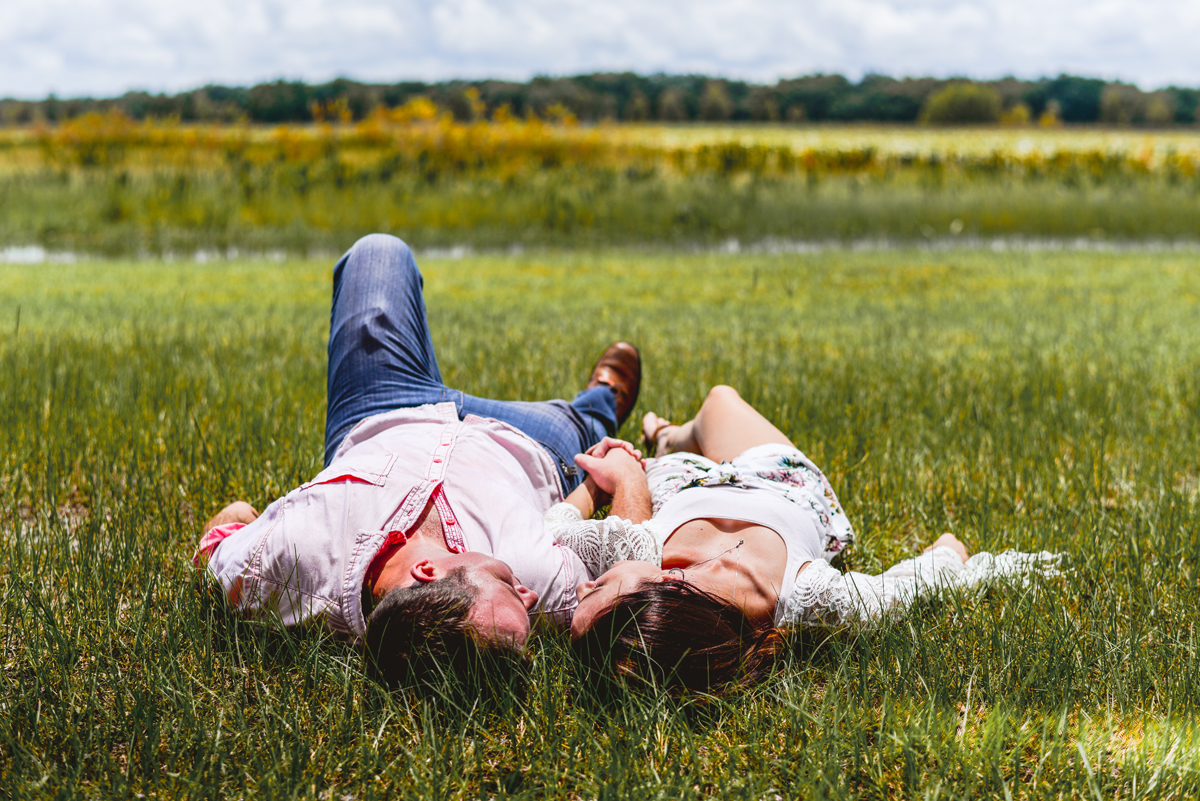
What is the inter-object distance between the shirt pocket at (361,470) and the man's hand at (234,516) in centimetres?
49

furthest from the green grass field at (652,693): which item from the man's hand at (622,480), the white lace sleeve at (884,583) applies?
the man's hand at (622,480)

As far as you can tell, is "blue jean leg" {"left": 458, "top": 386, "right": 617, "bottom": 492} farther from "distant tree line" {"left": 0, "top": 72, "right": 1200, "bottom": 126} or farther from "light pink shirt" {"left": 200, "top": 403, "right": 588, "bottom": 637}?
"distant tree line" {"left": 0, "top": 72, "right": 1200, "bottom": 126}

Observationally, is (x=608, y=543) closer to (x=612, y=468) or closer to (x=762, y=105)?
(x=612, y=468)

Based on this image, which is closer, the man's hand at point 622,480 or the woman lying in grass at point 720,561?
the woman lying in grass at point 720,561

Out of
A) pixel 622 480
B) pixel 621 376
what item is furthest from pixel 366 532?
pixel 621 376

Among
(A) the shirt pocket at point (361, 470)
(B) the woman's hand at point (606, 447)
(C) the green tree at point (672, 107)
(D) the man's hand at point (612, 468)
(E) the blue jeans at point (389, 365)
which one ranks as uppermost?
(C) the green tree at point (672, 107)

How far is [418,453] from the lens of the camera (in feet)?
8.13

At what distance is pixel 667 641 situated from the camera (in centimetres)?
189

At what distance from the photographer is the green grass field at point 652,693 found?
5.68ft

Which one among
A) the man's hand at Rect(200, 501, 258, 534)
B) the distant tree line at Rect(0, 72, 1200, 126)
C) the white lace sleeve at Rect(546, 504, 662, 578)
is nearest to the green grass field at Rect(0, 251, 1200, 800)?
the man's hand at Rect(200, 501, 258, 534)

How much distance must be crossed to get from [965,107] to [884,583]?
72576mm

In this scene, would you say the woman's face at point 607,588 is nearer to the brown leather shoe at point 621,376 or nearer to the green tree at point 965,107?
the brown leather shoe at point 621,376

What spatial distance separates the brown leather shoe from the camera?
150 inches

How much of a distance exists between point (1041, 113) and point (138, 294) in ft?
241
